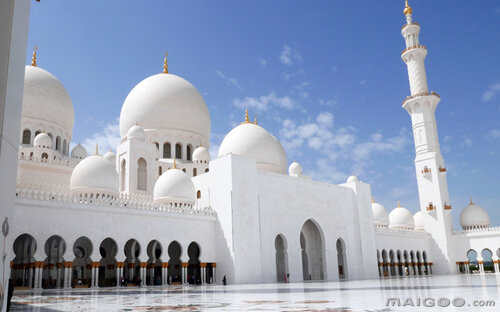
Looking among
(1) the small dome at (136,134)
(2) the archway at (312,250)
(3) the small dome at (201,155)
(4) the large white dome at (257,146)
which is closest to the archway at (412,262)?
(2) the archway at (312,250)

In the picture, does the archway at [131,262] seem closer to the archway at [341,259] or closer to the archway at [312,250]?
the archway at [312,250]

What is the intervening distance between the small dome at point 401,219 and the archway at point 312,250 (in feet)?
35.2

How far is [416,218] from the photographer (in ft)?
101

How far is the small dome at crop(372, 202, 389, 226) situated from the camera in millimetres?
30234

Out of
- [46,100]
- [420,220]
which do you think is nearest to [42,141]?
[46,100]

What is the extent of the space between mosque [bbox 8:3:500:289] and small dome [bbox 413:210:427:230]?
0.30 feet

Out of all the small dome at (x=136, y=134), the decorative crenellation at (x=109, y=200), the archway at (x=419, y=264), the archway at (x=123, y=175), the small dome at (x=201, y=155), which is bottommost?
the archway at (x=419, y=264)

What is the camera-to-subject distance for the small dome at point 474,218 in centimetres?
2981

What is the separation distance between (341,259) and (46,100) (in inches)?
692

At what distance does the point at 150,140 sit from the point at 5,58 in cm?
2130

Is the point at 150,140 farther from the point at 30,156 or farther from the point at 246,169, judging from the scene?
the point at 246,169

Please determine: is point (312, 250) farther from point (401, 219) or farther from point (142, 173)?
point (401, 219)

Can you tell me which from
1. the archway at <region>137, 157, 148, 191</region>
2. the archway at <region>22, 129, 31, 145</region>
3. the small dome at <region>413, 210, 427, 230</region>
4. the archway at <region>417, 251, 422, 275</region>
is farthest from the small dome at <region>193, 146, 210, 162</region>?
the archway at <region>417, 251, 422, 275</region>

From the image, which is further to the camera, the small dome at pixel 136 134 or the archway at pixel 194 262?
the small dome at pixel 136 134
